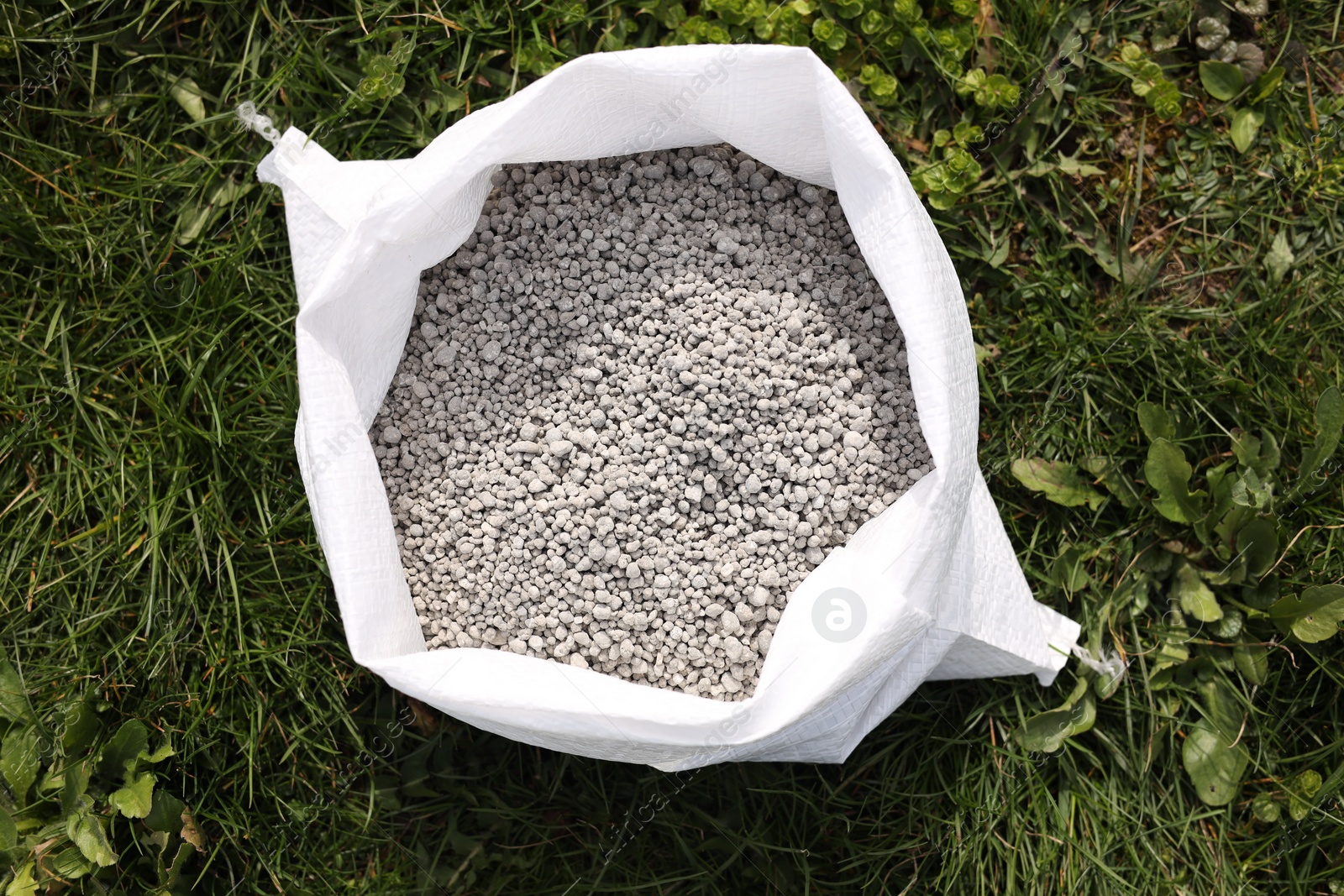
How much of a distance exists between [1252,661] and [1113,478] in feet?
1.15

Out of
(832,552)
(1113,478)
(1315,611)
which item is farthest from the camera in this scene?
(1113,478)

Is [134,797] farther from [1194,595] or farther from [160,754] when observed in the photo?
[1194,595]

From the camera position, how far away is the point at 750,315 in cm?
123

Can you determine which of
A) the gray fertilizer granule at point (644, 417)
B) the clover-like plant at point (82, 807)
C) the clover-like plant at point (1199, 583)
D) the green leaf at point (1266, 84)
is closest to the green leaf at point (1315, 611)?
the clover-like plant at point (1199, 583)

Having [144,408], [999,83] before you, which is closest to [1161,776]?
[999,83]

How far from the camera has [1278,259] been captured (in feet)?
4.77

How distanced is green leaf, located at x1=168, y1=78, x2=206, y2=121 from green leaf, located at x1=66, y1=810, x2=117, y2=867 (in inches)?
43.8

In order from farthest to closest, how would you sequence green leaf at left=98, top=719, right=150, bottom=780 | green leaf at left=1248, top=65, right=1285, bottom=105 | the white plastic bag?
green leaf at left=1248, top=65, right=1285, bottom=105 < green leaf at left=98, top=719, right=150, bottom=780 < the white plastic bag

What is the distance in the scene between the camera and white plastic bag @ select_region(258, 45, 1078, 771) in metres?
1.07

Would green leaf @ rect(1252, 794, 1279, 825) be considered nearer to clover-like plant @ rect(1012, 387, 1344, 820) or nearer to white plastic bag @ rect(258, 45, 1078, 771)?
clover-like plant @ rect(1012, 387, 1344, 820)

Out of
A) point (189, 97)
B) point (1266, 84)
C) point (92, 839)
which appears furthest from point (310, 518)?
point (1266, 84)

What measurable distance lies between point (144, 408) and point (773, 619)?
1100 millimetres

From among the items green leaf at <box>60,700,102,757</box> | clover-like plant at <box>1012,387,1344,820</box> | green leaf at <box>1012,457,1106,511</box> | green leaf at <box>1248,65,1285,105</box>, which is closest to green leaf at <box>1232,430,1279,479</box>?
clover-like plant at <box>1012,387,1344,820</box>

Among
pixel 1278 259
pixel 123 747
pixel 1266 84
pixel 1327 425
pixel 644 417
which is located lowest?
pixel 123 747
